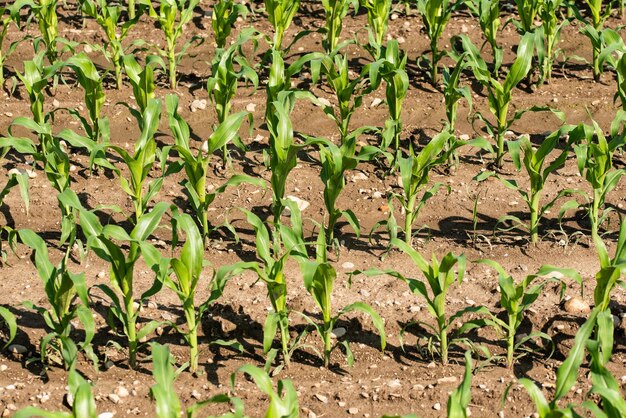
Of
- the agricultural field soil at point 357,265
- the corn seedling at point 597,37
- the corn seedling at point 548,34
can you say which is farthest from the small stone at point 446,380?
the corn seedling at point 548,34

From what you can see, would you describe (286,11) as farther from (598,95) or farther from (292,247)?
(292,247)

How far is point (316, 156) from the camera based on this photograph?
707 cm

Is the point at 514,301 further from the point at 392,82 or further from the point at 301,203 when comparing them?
the point at 392,82

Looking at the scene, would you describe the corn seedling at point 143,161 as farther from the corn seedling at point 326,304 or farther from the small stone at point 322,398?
the small stone at point 322,398

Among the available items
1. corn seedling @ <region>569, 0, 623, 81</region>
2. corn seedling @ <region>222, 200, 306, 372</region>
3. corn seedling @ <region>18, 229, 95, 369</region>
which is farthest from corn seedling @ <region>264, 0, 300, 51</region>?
corn seedling @ <region>18, 229, 95, 369</region>

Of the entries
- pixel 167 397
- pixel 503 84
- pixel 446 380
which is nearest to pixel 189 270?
pixel 167 397

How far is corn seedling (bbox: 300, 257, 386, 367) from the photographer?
193 inches

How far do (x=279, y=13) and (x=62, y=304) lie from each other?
3260mm

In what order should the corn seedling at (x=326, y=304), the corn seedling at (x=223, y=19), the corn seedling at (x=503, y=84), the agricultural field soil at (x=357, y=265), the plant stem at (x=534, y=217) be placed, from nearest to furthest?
1. the corn seedling at (x=326, y=304)
2. the agricultural field soil at (x=357, y=265)
3. the plant stem at (x=534, y=217)
4. the corn seedling at (x=503, y=84)
5. the corn seedling at (x=223, y=19)

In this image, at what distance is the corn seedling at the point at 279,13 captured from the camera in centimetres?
768

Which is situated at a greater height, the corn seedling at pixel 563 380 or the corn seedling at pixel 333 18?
the corn seedling at pixel 333 18

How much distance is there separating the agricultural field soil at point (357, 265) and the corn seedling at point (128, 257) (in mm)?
223

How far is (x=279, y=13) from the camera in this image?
25.3ft

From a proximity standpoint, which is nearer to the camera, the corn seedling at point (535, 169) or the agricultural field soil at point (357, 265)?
the agricultural field soil at point (357, 265)
